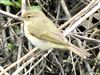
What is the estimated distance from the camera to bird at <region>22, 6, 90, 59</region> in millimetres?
4066

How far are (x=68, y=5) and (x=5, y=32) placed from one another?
1015 mm

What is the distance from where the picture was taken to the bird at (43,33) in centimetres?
407

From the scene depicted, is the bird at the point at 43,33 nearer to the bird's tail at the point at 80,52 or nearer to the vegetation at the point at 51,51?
the bird's tail at the point at 80,52

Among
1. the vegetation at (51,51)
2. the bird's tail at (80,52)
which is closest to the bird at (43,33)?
the bird's tail at (80,52)

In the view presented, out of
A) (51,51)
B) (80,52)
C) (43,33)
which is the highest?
(43,33)

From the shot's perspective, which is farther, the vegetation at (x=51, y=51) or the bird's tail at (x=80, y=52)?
the vegetation at (x=51, y=51)

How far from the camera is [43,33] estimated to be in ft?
13.9

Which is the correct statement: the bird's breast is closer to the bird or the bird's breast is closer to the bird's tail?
the bird

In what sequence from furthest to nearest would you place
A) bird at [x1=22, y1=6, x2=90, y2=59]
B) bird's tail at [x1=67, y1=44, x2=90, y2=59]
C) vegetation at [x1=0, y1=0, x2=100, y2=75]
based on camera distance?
vegetation at [x1=0, y1=0, x2=100, y2=75] → bird at [x1=22, y1=6, x2=90, y2=59] → bird's tail at [x1=67, y1=44, x2=90, y2=59]

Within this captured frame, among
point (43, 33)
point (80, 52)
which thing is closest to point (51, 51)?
point (43, 33)

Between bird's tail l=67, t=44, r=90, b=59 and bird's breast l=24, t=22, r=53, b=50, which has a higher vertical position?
bird's breast l=24, t=22, r=53, b=50

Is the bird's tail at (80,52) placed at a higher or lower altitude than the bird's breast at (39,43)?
lower

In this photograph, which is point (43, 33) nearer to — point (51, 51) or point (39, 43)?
point (39, 43)

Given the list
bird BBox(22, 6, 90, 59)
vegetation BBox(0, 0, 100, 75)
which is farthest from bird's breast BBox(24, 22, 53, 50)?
vegetation BBox(0, 0, 100, 75)
